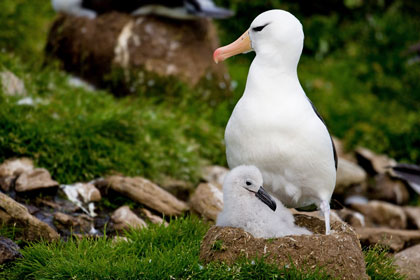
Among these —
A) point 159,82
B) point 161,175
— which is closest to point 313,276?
point 161,175

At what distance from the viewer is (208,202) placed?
568 centimetres

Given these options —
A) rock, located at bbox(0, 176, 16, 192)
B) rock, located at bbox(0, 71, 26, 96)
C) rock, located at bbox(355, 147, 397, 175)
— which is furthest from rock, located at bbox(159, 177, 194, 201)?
rock, located at bbox(355, 147, 397, 175)

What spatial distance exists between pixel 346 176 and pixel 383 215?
792mm

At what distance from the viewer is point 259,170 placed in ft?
14.1

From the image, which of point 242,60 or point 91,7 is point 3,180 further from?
point 242,60

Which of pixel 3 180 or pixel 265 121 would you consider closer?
pixel 265 121

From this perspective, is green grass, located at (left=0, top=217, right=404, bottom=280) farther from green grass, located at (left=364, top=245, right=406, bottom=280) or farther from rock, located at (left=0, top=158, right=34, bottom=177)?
rock, located at (left=0, top=158, right=34, bottom=177)

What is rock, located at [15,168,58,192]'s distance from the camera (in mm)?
5484

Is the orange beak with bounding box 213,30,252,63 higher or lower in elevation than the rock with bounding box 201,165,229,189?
higher

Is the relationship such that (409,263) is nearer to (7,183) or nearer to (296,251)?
(296,251)

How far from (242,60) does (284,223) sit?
684 cm

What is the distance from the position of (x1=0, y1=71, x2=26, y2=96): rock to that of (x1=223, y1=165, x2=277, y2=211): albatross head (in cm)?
330

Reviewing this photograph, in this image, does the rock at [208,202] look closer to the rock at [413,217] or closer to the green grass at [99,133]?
the green grass at [99,133]

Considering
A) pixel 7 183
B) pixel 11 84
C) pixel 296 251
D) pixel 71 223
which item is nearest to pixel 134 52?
pixel 11 84
